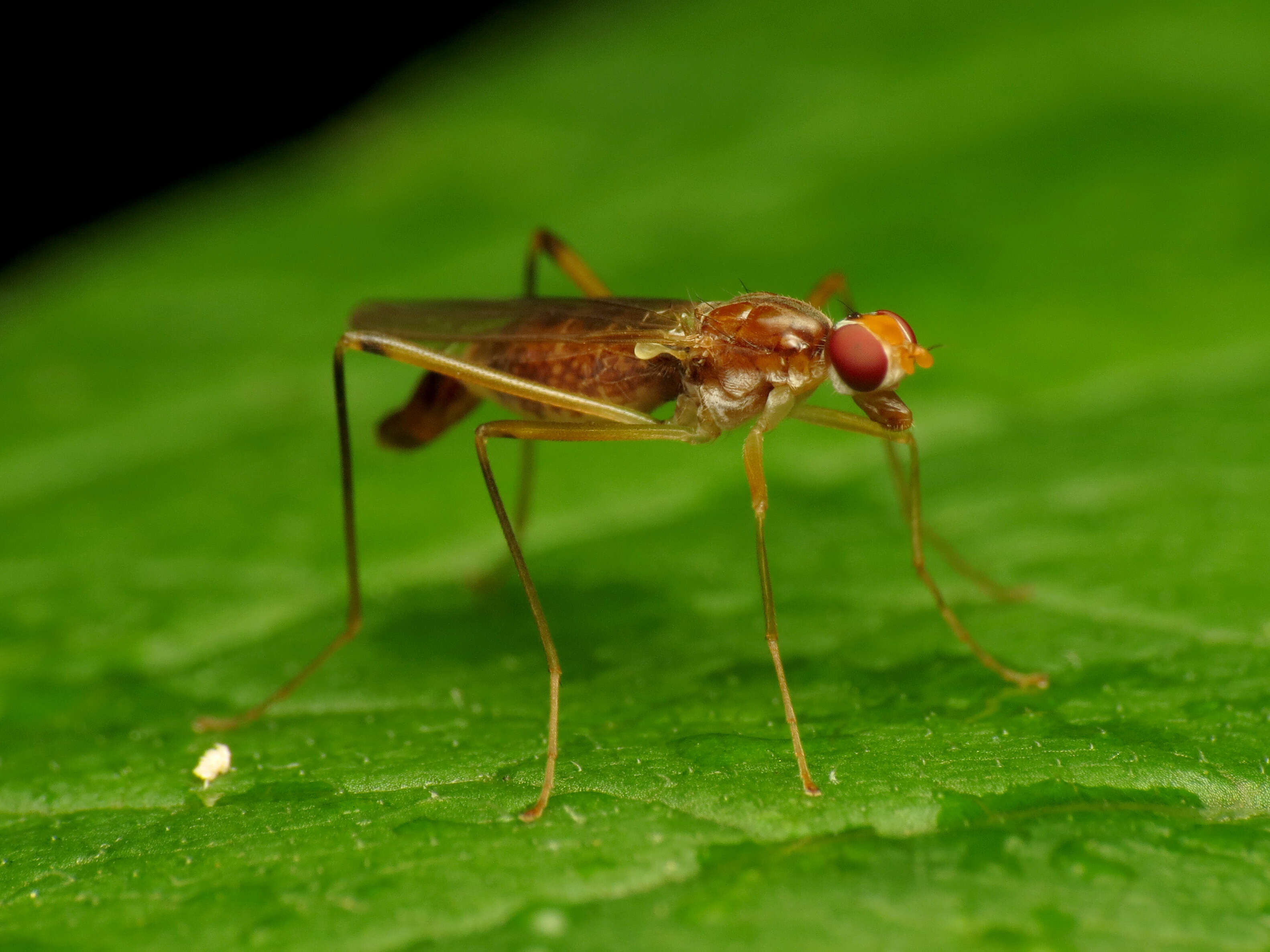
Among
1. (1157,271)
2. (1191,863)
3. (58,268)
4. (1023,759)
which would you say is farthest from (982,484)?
(58,268)

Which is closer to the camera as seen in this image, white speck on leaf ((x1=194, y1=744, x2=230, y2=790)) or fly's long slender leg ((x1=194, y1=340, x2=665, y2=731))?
white speck on leaf ((x1=194, y1=744, x2=230, y2=790))

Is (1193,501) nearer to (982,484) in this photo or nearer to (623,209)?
(982,484)

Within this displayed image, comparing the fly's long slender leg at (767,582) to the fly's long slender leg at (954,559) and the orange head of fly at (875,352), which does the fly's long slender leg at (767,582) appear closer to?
the orange head of fly at (875,352)

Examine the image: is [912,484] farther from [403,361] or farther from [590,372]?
[403,361]

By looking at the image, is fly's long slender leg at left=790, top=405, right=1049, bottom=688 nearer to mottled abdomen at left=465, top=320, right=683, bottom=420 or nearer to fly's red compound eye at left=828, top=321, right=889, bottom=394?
fly's red compound eye at left=828, top=321, right=889, bottom=394

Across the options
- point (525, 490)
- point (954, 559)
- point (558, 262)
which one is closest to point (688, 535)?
point (525, 490)

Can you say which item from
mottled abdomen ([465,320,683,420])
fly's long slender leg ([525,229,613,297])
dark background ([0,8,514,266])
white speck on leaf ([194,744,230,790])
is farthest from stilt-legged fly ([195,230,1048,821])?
dark background ([0,8,514,266])
